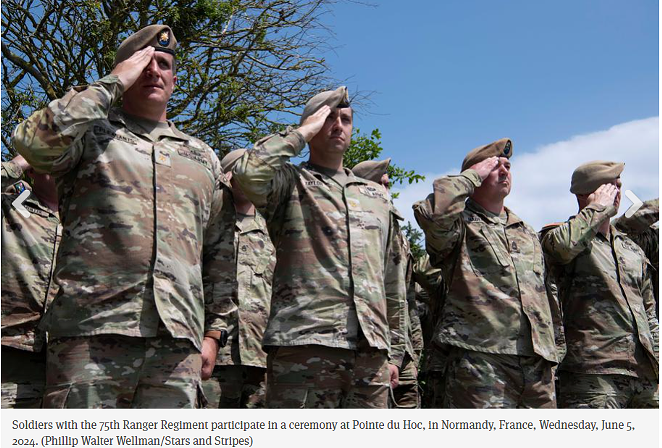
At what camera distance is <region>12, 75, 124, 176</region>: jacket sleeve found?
3242 millimetres

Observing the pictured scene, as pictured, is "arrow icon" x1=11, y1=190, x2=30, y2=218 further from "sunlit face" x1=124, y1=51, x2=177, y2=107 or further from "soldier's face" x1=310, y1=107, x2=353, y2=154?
"soldier's face" x1=310, y1=107, x2=353, y2=154

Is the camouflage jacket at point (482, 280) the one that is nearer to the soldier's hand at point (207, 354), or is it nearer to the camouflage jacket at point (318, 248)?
the camouflage jacket at point (318, 248)

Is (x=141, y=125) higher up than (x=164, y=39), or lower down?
lower down

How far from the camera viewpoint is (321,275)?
407 cm

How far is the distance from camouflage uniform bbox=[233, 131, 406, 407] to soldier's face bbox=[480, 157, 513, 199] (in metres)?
1.27

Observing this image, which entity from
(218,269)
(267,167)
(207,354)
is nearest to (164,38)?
(267,167)

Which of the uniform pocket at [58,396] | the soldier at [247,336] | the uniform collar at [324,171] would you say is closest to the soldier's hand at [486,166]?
the uniform collar at [324,171]

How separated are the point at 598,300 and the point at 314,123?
2.84 m

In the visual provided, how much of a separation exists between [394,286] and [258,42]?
818 centimetres

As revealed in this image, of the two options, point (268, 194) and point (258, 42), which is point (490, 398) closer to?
point (268, 194)

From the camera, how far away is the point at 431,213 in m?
4.90

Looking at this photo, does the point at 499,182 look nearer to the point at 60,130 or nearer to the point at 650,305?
the point at 650,305
